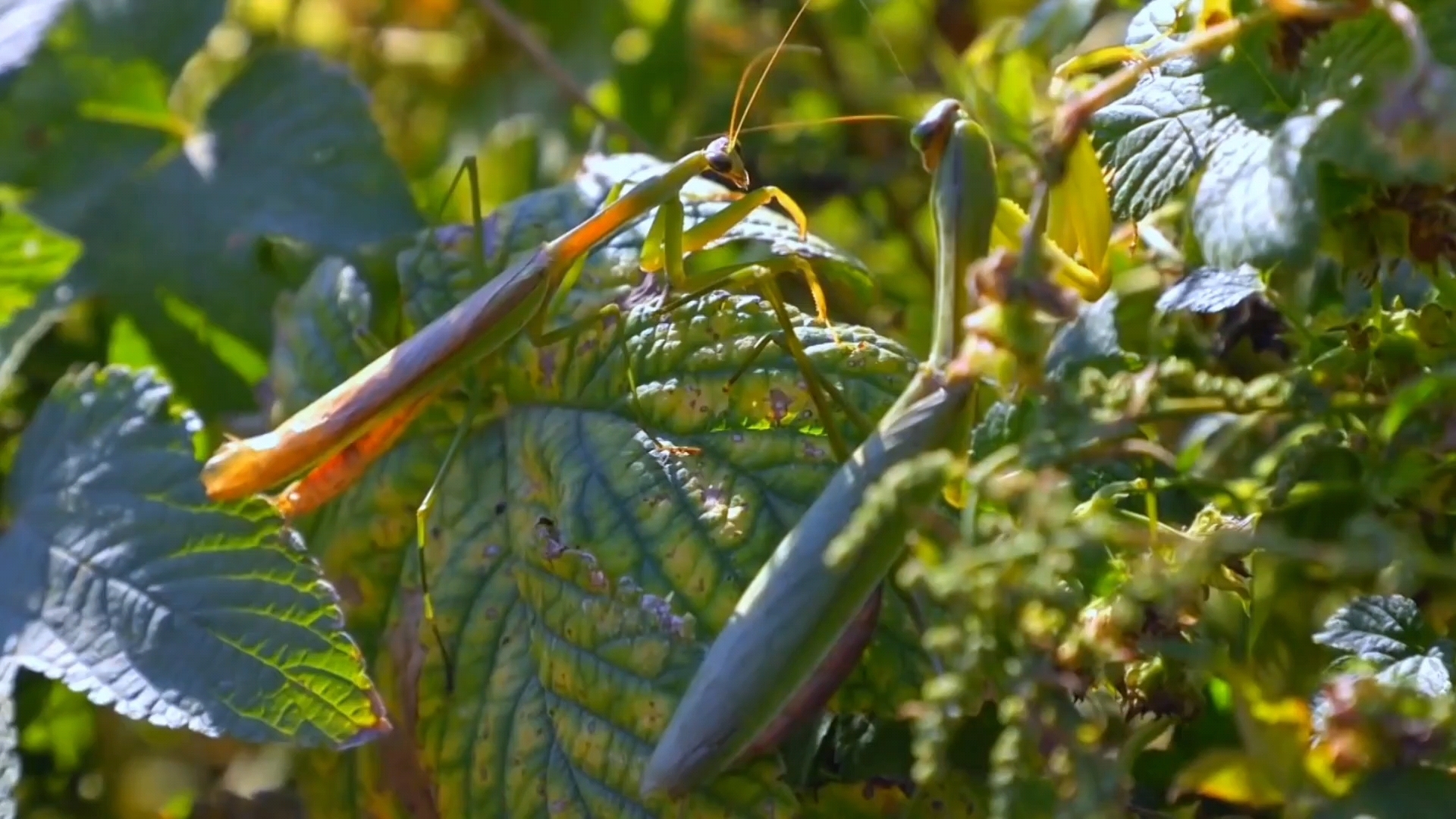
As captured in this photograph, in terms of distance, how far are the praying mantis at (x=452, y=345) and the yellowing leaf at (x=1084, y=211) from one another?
145mm

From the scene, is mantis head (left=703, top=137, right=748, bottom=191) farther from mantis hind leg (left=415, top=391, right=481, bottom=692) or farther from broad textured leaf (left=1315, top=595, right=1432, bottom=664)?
broad textured leaf (left=1315, top=595, right=1432, bottom=664)

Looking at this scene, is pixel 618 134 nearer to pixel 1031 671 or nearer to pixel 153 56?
pixel 153 56

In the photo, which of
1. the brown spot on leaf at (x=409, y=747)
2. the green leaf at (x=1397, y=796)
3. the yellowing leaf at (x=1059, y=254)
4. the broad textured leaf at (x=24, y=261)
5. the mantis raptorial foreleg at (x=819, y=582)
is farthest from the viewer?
the broad textured leaf at (x=24, y=261)

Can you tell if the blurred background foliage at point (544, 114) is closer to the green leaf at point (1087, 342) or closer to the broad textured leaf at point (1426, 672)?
the green leaf at point (1087, 342)

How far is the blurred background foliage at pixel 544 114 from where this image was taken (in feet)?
3.41

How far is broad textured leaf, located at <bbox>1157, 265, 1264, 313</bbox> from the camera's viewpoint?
573 mm

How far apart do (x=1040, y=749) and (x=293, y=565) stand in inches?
18.1

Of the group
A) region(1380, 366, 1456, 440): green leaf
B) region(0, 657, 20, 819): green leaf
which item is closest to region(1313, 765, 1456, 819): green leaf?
region(1380, 366, 1456, 440): green leaf

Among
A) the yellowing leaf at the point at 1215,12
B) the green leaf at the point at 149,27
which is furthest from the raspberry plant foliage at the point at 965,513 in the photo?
the green leaf at the point at 149,27

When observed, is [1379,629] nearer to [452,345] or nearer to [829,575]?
[829,575]

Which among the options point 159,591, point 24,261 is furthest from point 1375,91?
point 24,261

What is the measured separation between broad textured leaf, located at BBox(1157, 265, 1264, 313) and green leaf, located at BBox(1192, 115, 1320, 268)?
0.16ft

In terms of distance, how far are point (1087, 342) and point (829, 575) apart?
159 mm

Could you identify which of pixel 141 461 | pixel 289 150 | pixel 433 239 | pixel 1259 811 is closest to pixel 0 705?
pixel 141 461
